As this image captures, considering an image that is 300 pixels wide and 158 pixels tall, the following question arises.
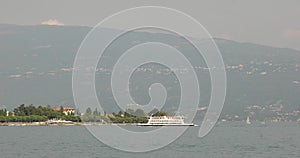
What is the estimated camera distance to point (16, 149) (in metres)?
82.6

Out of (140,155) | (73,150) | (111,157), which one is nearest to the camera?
(111,157)

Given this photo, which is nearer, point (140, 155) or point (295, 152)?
point (140, 155)

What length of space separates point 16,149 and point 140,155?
16933mm

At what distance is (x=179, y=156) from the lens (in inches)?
2869

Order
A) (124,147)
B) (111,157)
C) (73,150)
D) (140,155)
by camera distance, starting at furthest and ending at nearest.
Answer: (124,147) < (73,150) < (140,155) < (111,157)

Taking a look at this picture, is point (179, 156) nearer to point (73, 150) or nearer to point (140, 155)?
point (140, 155)

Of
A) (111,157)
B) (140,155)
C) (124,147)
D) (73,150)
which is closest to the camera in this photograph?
(111,157)

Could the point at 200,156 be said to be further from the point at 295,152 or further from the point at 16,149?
the point at 16,149

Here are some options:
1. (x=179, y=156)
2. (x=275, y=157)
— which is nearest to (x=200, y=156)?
(x=179, y=156)

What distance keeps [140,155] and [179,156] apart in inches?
231

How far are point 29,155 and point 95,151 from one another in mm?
9669

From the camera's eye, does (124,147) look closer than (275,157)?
No

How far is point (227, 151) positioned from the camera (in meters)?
83.8

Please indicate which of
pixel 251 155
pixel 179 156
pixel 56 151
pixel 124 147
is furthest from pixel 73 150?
pixel 251 155
